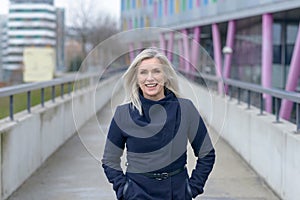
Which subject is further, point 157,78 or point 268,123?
point 268,123

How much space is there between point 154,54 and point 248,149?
19.6ft

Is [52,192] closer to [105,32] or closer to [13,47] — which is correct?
[105,32]

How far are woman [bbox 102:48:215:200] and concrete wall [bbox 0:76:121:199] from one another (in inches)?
46.9

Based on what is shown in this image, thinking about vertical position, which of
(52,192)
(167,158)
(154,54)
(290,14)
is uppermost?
(290,14)

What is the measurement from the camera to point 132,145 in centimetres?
329

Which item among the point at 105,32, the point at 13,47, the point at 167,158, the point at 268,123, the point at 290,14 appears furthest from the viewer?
the point at 13,47

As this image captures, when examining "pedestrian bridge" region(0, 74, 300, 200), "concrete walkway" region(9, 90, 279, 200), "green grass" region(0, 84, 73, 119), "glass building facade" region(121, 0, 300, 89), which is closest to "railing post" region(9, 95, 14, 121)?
"pedestrian bridge" region(0, 74, 300, 200)

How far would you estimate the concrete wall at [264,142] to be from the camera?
6.04 m

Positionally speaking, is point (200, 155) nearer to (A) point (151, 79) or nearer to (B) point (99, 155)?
(A) point (151, 79)

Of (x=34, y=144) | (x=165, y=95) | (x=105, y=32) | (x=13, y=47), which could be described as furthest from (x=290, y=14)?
(x=13, y=47)

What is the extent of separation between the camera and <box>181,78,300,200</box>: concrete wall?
6.04 meters

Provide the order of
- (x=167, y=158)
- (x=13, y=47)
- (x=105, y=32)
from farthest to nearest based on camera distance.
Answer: (x=13, y=47), (x=105, y=32), (x=167, y=158)

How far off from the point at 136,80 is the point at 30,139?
4.86m

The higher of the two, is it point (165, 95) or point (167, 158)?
point (165, 95)
